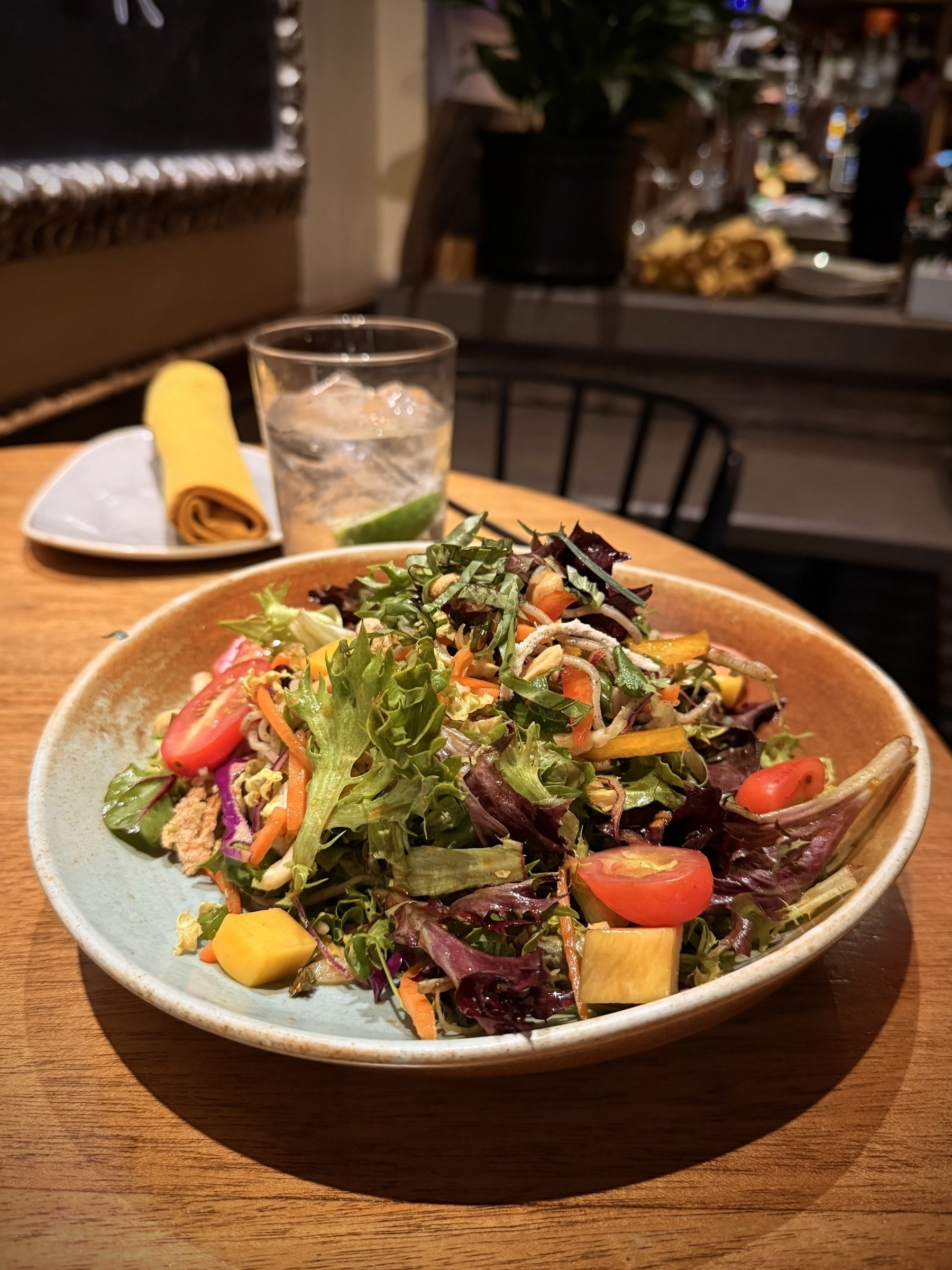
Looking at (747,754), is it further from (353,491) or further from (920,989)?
(353,491)

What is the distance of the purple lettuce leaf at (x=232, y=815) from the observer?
2.52 feet

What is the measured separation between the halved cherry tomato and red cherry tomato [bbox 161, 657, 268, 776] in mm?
51

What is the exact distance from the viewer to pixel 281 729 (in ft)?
2.65

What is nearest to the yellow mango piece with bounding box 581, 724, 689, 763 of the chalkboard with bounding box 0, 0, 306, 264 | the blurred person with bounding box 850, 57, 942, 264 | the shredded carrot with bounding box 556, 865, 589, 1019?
the shredded carrot with bounding box 556, 865, 589, 1019

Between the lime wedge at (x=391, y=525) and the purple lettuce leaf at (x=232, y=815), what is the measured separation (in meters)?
0.49

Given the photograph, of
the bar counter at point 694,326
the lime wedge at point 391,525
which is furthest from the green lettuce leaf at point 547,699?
the bar counter at point 694,326

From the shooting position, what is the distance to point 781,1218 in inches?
22.6

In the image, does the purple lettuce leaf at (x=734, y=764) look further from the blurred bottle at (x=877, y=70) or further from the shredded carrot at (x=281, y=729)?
the blurred bottle at (x=877, y=70)

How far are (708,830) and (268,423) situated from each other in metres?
0.87

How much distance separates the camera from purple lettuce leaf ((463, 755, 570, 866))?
715mm

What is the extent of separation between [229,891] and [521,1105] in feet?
0.91

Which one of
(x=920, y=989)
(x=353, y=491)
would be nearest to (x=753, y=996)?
(x=920, y=989)

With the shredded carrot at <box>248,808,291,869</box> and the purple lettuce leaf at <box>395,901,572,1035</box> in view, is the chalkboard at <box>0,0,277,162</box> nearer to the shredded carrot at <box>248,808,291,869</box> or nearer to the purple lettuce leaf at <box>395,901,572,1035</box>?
the shredded carrot at <box>248,808,291,869</box>

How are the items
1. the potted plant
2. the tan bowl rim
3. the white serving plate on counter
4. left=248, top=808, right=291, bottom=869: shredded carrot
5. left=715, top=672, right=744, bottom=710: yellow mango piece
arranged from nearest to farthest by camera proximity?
the tan bowl rim, left=248, top=808, right=291, bottom=869: shredded carrot, left=715, top=672, right=744, bottom=710: yellow mango piece, the white serving plate on counter, the potted plant
